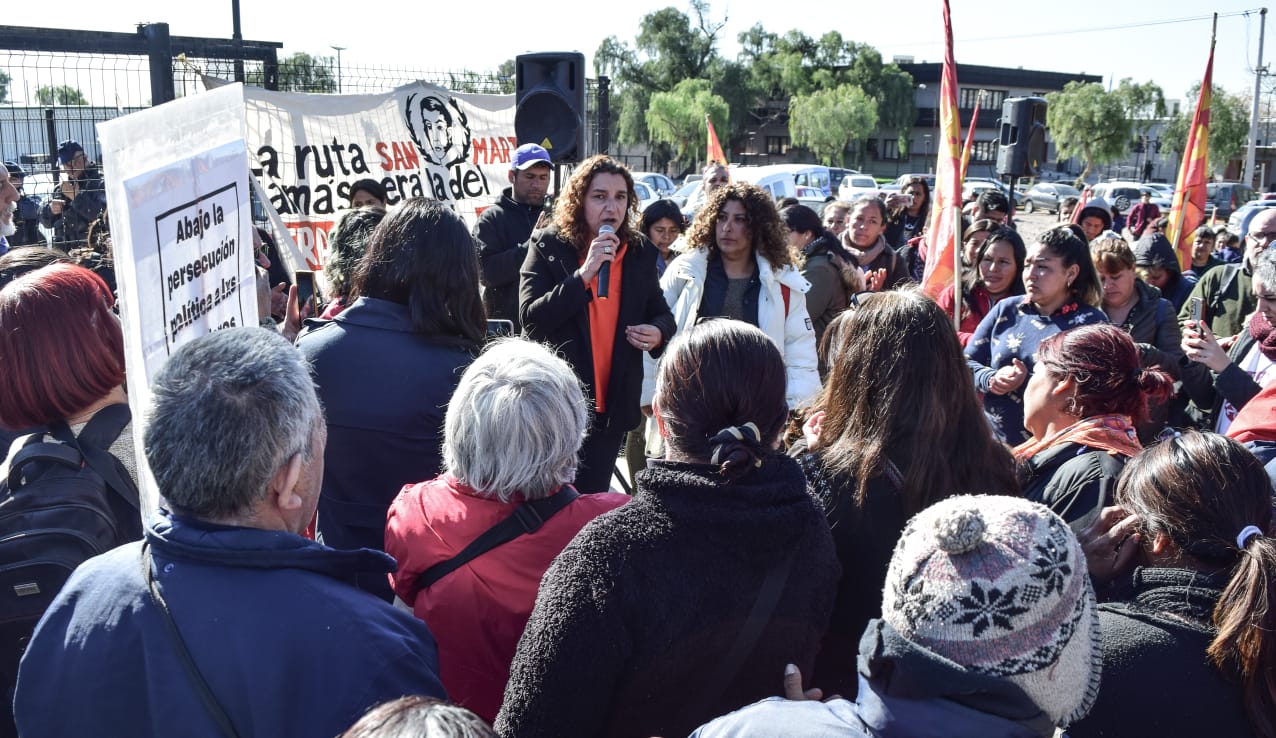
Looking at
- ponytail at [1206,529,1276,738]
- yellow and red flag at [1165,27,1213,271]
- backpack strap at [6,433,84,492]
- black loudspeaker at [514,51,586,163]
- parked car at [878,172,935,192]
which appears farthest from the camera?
parked car at [878,172,935,192]

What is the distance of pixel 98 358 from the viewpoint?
2088 millimetres

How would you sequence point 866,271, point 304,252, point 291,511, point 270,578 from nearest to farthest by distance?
point 270,578
point 291,511
point 304,252
point 866,271

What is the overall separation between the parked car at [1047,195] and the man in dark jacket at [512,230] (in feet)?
133

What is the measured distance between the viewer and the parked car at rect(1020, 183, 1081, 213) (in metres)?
41.0

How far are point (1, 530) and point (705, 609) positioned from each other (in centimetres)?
134

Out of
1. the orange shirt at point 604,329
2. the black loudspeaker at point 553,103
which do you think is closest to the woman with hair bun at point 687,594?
the orange shirt at point 604,329

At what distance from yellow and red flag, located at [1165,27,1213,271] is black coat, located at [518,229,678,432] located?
6.12m

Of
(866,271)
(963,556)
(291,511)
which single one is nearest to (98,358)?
(291,511)

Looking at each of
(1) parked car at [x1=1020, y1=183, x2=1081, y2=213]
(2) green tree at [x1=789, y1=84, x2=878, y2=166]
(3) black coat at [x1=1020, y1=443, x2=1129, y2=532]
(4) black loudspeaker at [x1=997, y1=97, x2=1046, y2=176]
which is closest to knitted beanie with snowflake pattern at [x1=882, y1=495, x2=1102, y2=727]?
(3) black coat at [x1=1020, y1=443, x2=1129, y2=532]

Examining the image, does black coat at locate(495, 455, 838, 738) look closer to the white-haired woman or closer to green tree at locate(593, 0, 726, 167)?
the white-haired woman

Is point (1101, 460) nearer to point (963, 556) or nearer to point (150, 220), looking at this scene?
point (963, 556)

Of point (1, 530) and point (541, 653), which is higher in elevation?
point (1, 530)

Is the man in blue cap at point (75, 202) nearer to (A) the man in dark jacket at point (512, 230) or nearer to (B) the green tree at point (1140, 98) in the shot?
(A) the man in dark jacket at point (512, 230)

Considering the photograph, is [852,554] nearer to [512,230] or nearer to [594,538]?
[594,538]
